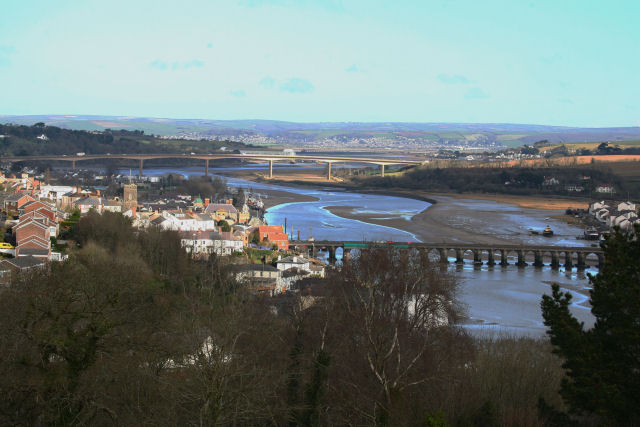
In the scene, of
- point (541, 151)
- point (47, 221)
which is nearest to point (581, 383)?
point (47, 221)

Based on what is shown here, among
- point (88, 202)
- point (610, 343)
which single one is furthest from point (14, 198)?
point (610, 343)

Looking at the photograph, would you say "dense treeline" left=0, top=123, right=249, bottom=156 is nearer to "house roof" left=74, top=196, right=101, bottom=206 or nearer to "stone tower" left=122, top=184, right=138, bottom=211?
"stone tower" left=122, top=184, right=138, bottom=211

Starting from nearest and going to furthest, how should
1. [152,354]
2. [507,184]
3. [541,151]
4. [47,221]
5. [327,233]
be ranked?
[152,354] < [47,221] < [327,233] < [507,184] < [541,151]

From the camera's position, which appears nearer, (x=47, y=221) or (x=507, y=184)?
(x=47, y=221)

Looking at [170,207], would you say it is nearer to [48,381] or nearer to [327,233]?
[327,233]

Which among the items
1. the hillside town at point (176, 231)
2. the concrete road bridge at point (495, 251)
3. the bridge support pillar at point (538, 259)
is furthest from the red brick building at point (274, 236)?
the bridge support pillar at point (538, 259)
